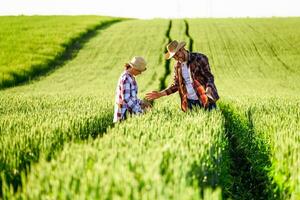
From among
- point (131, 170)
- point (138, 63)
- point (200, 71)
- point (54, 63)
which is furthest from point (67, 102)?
point (54, 63)

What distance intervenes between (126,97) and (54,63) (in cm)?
2692

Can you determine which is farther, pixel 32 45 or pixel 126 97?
pixel 32 45

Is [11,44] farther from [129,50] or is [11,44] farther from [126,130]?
[126,130]

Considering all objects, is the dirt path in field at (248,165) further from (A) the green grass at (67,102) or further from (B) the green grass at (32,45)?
(B) the green grass at (32,45)

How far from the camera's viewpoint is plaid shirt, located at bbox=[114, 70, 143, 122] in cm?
864

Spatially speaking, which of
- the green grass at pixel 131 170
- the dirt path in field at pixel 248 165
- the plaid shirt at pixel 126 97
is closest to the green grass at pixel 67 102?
the plaid shirt at pixel 126 97

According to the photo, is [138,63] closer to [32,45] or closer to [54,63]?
[54,63]

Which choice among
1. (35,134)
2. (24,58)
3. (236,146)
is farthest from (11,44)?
(35,134)

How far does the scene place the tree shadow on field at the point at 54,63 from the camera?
2820 cm

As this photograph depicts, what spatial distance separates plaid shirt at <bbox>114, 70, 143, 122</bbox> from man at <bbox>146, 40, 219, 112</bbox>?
0.72 metres

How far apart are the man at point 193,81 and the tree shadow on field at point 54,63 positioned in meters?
17.9

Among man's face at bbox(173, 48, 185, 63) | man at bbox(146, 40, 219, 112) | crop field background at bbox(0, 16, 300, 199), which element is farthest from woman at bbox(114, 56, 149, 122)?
man's face at bbox(173, 48, 185, 63)

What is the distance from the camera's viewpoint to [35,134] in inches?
271

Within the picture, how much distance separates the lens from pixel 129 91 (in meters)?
8.70
